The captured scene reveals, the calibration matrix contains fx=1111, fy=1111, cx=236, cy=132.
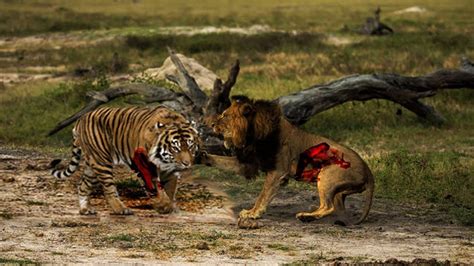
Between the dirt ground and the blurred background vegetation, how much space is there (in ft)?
3.92

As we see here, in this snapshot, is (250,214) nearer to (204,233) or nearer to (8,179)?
(204,233)

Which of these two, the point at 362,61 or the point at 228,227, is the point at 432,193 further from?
the point at 362,61

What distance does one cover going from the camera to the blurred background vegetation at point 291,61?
1565 cm

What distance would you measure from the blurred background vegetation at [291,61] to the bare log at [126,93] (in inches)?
17.9

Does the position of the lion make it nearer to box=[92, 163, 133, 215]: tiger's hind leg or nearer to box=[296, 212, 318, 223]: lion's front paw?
box=[296, 212, 318, 223]: lion's front paw

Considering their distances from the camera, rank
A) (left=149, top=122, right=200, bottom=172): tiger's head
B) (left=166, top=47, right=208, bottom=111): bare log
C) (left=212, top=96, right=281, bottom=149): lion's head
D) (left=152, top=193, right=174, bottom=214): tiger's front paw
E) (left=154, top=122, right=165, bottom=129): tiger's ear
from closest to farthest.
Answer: (left=149, top=122, right=200, bottom=172): tiger's head
(left=154, top=122, right=165, bottom=129): tiger's ear
(left=212, top=96, right=281, bottom=149): lion's head
(left=152, top=193, right=174, bottom=214): tiger's front paw
(left=166, top=47, right=208, bottom=111): bare log

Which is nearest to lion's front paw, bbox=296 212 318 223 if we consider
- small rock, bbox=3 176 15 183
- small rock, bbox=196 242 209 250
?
small rock, bbox=196 242 209 250

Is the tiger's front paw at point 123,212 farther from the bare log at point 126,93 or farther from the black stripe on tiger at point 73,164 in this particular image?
the bare log at point 126,93

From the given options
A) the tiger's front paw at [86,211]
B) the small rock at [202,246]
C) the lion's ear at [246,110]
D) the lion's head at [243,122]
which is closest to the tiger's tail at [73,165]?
the tiger's front paw at [86,211]

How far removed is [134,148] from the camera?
10.9m

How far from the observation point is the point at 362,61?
95.9 feet

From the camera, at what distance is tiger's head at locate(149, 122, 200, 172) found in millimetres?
10367

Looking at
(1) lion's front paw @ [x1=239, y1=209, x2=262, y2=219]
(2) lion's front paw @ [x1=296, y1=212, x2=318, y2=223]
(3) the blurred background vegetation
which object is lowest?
(3) the blurred background vegetation

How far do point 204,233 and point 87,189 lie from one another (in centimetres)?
159
